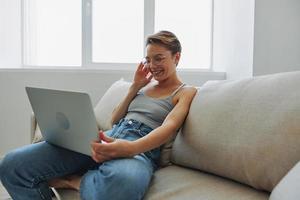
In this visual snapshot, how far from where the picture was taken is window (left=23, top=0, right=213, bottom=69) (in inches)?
114

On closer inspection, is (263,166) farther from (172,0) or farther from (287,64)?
(172,0)

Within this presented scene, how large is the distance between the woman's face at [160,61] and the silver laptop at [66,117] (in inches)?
19.9

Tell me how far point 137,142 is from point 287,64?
1637mm

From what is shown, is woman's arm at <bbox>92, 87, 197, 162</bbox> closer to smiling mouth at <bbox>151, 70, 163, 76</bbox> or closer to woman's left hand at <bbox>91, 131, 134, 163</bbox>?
woman's left hand at <bbox>91, 131, 134, 163</bbox>

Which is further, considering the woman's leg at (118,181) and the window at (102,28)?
the window at (102,28)

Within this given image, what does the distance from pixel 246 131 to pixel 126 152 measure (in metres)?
0.43

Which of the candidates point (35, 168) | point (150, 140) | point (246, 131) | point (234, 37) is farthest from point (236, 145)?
point (234, 37)

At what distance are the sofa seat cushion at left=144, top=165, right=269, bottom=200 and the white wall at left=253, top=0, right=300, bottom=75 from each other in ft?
4.38

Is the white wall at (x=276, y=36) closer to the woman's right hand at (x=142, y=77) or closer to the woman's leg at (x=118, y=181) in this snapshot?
the woman's right hand at (x=142, y=77)

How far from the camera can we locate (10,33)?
2.79 m

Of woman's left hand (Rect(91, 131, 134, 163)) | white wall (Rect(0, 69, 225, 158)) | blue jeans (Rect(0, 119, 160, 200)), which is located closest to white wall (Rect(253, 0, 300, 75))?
white wall (Rect(0, 69, 225, 158))

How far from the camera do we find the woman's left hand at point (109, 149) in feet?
3.74

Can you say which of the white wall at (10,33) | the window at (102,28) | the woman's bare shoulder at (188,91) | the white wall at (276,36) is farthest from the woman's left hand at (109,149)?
the white wall at (10,33)

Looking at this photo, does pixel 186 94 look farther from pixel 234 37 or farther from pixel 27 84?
pixel 27 84
